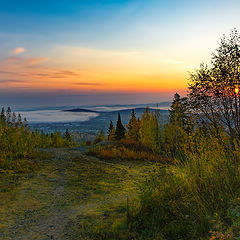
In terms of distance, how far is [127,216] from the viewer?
4.05 metres

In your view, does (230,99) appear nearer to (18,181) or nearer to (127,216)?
(127,216)

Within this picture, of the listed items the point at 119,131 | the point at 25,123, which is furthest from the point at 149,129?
the point at 25,123

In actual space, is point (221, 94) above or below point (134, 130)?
above

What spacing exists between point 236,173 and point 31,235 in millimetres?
4055

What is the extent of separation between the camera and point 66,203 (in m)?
5.14

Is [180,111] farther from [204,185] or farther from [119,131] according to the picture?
[119,131]

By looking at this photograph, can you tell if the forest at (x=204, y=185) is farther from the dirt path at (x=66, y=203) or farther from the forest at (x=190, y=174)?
the dirt path at (x=66, y=203)

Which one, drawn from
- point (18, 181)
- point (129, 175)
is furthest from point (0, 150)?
point (129, 175)

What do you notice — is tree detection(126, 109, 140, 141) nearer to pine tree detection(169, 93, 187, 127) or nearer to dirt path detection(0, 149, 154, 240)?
pine tree detection(169, 93, 187, 127)

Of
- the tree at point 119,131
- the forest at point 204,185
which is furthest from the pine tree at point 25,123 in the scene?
the tree at point 119,131

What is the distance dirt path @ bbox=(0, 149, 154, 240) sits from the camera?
377cm

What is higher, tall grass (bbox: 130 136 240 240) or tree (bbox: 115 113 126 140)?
tall grass (bbox: 130 136 240 240)

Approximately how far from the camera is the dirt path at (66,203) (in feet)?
12.4

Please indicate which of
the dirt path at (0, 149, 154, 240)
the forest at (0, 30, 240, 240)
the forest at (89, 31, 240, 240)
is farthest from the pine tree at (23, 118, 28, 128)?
the forest at (89, 31, 240, 240)
